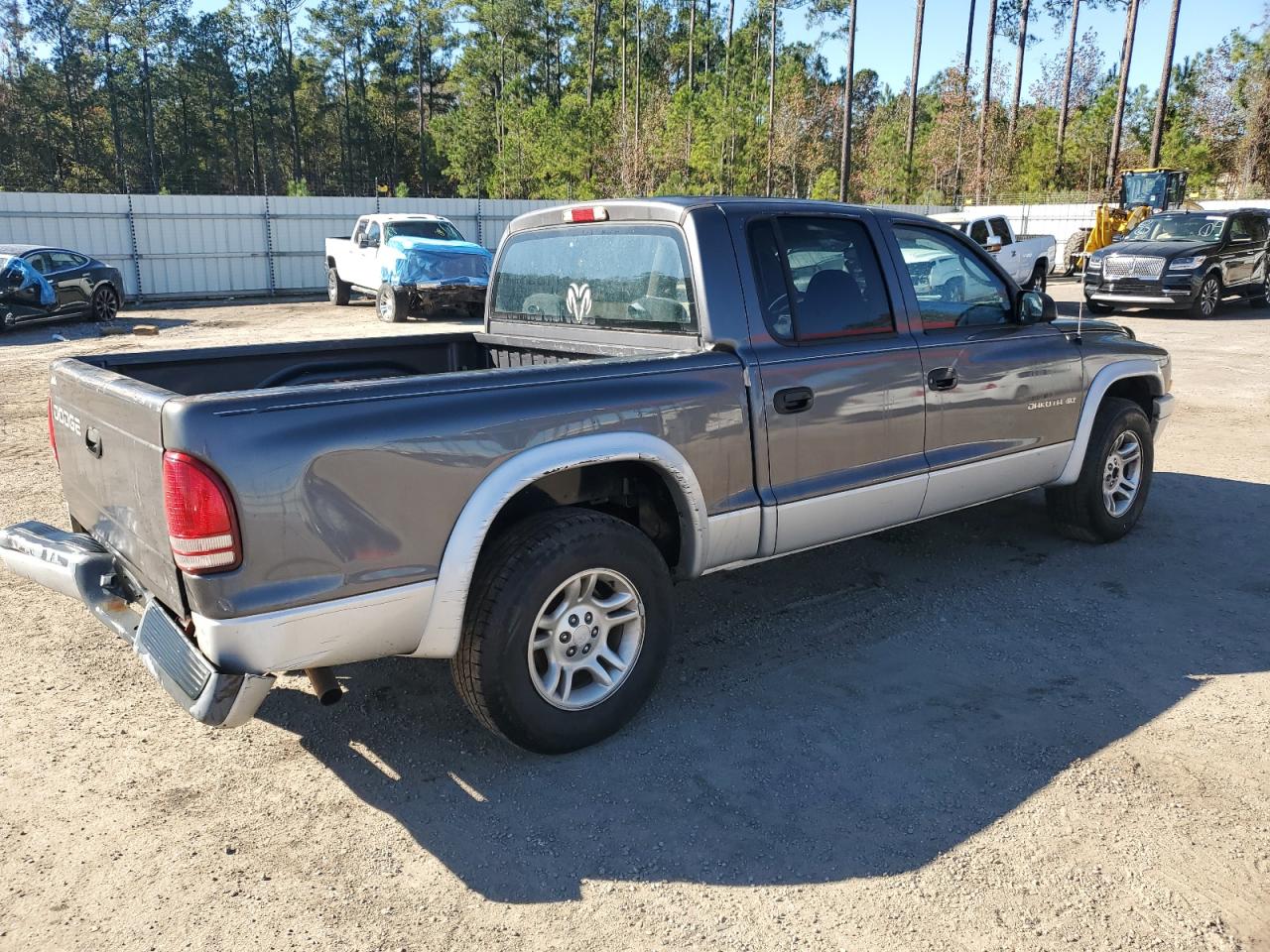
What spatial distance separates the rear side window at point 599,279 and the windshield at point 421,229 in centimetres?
1472

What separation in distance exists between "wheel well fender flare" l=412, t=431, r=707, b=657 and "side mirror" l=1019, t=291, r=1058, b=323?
234 centimetres

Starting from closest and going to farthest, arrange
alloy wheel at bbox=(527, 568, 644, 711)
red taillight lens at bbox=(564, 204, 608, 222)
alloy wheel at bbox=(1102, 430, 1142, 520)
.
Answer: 1. alloy wheel at bbox=(527, 568, 644, 711)
2. red taillight lens at bbox=(564, 204, 608, 222)
3. alloy wheel at bbox=(1102, 430, 1142, 520)

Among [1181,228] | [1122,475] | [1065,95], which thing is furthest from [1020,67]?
[1122,475]

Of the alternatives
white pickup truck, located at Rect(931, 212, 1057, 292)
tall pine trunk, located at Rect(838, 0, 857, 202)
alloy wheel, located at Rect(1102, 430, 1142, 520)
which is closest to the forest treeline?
tall pine trunk, located at Rect(838, 0, 857, 202)

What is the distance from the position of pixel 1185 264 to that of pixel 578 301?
53.9 feet

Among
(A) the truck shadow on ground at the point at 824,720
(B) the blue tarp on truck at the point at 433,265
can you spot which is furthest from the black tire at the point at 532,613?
(B) the blue tarp on truck at the point at 433,265

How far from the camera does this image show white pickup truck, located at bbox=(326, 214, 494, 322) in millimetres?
17328

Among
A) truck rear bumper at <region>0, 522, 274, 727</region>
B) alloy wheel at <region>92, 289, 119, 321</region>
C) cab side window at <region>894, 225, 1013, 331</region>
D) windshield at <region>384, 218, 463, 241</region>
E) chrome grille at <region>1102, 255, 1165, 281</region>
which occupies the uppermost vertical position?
windshield at <region>384, 218, 463, 241</region>

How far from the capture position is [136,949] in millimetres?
2482

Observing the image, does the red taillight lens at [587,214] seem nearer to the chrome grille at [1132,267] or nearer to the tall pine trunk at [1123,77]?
the chrome grille at [1132,267]

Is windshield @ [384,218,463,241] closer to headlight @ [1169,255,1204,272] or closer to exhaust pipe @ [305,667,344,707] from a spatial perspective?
headlight @ [1169,255,1204,272]

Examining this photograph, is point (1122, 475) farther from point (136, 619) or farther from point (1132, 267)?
point (1132, 267)

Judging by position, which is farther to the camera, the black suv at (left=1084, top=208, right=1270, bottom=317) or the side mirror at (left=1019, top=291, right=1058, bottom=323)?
the black suv at (left=1084, top=208, right=1270, bottom=317)

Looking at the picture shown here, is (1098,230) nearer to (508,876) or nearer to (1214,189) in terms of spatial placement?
(1214,189)
